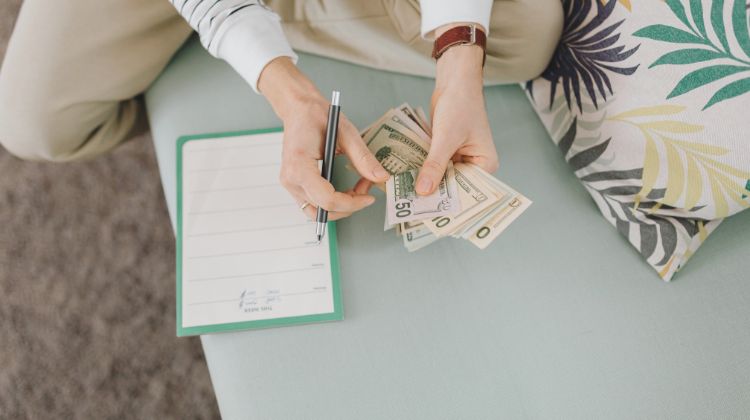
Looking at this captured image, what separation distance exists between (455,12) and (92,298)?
1085 mm

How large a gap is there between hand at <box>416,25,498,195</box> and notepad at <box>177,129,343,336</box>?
22 cm

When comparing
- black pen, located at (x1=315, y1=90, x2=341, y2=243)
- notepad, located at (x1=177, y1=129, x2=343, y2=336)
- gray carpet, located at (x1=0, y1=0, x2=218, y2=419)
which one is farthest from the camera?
gray carpet, located at (x1=0, y1=0, x2=218, y2=419)

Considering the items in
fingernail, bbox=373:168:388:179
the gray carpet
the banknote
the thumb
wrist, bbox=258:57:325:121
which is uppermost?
wrist, bbox=258:57:325:121

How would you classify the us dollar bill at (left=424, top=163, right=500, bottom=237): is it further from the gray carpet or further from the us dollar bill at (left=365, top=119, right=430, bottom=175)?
the gray carpet

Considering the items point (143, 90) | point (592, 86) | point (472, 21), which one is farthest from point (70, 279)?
point (592, 86)

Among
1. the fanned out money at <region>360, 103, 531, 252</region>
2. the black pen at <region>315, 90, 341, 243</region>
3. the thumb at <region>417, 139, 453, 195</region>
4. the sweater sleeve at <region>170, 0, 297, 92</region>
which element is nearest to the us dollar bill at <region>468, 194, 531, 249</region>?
the fanned out money at <region>360, 103, 531, 252</region>

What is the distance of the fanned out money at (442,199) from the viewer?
787mm

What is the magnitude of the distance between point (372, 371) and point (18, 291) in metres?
1.00

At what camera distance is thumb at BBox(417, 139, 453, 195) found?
0.77 metres

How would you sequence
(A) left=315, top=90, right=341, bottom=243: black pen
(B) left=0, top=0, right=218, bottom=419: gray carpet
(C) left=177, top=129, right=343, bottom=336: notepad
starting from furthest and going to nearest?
(B) left=0, top=0, right=218, bottom=419: gray carpet, (C) left=177, top=129, right=343, bottom=336: notepad, (A) left=315, top=90, right=341, bottom=243: black pen

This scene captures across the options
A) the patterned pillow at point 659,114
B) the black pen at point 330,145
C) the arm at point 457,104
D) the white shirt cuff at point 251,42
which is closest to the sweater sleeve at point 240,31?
the white shirt cuff at point 251,42

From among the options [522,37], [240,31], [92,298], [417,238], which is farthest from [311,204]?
[92,298]

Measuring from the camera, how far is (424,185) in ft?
2.53

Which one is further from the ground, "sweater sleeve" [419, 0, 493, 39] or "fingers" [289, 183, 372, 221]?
"sweater sleeve" [419, 0, 493, 39]
